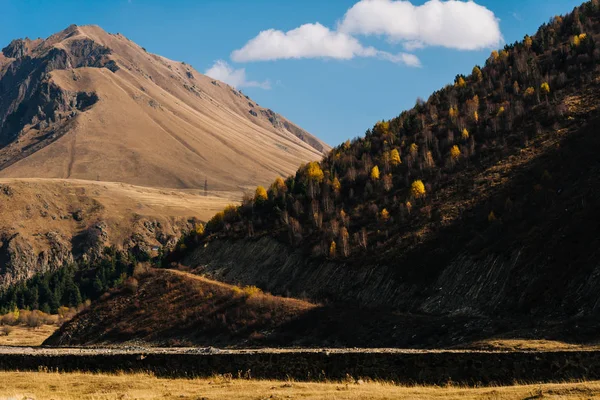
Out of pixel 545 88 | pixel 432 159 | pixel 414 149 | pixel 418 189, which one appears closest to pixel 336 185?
pixel 414 149

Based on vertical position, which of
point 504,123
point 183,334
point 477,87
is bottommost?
point 183,334

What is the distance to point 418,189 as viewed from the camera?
81062mm

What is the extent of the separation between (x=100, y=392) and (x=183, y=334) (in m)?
45.8

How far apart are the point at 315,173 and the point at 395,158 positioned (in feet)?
49.5

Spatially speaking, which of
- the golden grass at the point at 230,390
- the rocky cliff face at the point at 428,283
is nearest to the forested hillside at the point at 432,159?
the rocky cliff face at the point at 428,283

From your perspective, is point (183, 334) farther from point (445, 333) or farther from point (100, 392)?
point (100, 392)

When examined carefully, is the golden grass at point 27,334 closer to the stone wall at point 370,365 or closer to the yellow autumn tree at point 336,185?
the yellow autumn tree at point 336,185

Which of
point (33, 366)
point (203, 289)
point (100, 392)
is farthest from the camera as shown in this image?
point (203, 289)

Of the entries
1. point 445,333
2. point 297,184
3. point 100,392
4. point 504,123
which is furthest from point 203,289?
point 100,392

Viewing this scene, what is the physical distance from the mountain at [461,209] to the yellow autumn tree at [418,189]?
18 centimetres

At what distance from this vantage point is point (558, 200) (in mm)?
63031

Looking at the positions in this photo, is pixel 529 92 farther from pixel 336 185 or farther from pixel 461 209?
pixel 336 185

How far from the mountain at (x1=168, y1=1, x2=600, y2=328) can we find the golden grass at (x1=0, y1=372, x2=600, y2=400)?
24.4 meters

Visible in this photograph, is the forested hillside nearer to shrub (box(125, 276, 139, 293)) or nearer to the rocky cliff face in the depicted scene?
the rocky cliff face
